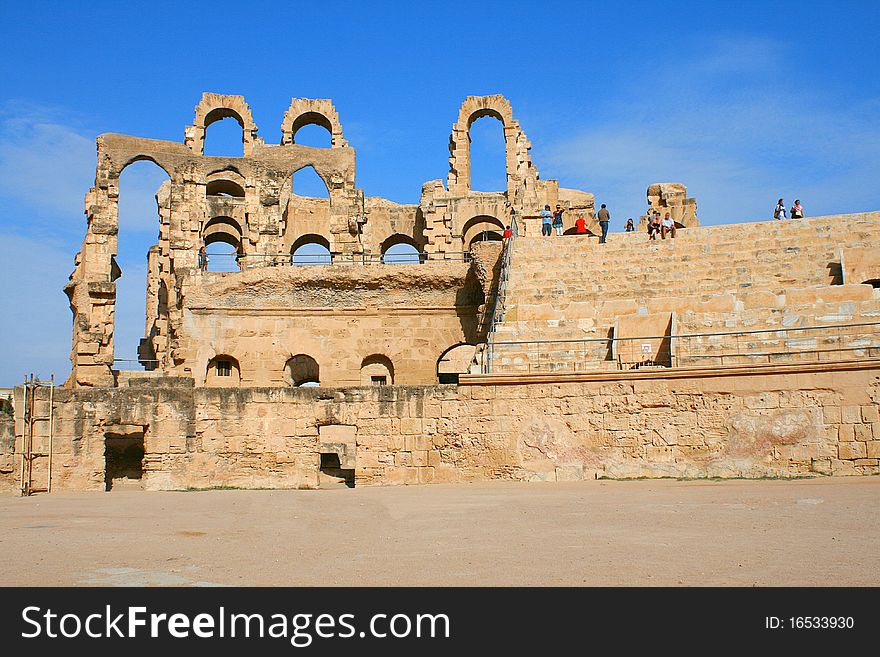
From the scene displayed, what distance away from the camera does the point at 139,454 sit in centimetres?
1805

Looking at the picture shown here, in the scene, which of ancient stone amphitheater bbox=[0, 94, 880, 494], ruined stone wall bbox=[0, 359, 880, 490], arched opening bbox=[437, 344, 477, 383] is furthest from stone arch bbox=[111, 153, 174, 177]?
ruined stone wall bbox=[0, 359, 880, 490]

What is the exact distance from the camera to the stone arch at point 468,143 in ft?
112

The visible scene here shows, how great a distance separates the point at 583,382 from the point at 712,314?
293cm

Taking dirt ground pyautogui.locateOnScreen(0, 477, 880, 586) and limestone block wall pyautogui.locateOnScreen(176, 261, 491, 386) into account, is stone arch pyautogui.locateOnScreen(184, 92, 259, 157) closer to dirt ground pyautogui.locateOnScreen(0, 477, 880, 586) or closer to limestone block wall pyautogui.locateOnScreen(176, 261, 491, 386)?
limestone block wall pyautogui.locateOnScreen(176, 261, 491, 386)

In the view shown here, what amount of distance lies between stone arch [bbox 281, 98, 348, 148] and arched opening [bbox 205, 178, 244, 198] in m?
2.61

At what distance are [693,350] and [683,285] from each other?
3621 millimetres

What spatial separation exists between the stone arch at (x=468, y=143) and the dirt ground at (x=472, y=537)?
22.1 meters

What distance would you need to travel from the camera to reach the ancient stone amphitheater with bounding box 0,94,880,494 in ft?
46.5

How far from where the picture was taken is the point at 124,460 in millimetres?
17844

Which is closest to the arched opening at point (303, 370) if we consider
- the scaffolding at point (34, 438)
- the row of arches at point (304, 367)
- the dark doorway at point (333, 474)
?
the row of arches at point (304, 367)

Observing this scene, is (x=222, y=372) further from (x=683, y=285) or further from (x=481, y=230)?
(x=481, y=230)

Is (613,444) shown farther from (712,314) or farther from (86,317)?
(86,317)
